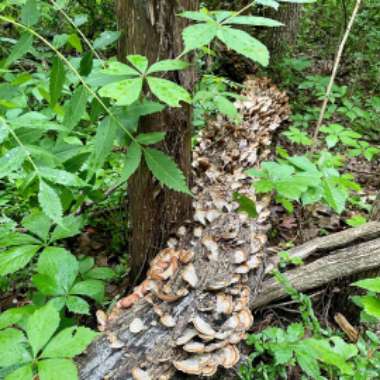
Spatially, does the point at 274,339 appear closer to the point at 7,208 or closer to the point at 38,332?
the point at 38,332

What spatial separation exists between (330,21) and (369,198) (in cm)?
582

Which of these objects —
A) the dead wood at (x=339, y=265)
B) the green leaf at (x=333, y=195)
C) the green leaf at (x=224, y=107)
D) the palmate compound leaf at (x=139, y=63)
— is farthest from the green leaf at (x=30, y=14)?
the dead wood at (x=339, y=265)

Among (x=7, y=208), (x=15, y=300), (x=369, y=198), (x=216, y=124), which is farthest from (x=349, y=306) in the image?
(x=7, y=208)

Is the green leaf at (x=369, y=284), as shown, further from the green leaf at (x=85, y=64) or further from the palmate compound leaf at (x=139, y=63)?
the green leaf at (x=85, y=64)

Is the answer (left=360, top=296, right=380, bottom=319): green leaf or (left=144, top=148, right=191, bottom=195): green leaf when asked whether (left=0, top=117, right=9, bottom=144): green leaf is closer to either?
(left=144, top=148, right=191, bottom=195): green leaf

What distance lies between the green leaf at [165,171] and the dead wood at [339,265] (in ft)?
4.60

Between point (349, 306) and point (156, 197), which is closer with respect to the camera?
point (156, 197)

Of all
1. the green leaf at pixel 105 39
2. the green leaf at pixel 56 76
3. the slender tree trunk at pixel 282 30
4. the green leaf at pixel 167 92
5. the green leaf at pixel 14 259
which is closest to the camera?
the green leaf at pixel 167 92

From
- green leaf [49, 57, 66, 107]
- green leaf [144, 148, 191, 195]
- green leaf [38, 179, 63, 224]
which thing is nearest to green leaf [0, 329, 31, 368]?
green leaf [38, 179, 63, 224]

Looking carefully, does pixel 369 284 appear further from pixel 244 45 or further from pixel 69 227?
pixel 69 227

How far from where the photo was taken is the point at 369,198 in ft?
13.9

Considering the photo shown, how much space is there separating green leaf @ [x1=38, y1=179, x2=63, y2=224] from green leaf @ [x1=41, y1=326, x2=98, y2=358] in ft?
2.33

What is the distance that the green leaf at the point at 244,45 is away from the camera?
1.26m

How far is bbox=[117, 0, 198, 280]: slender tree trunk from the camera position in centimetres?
188
